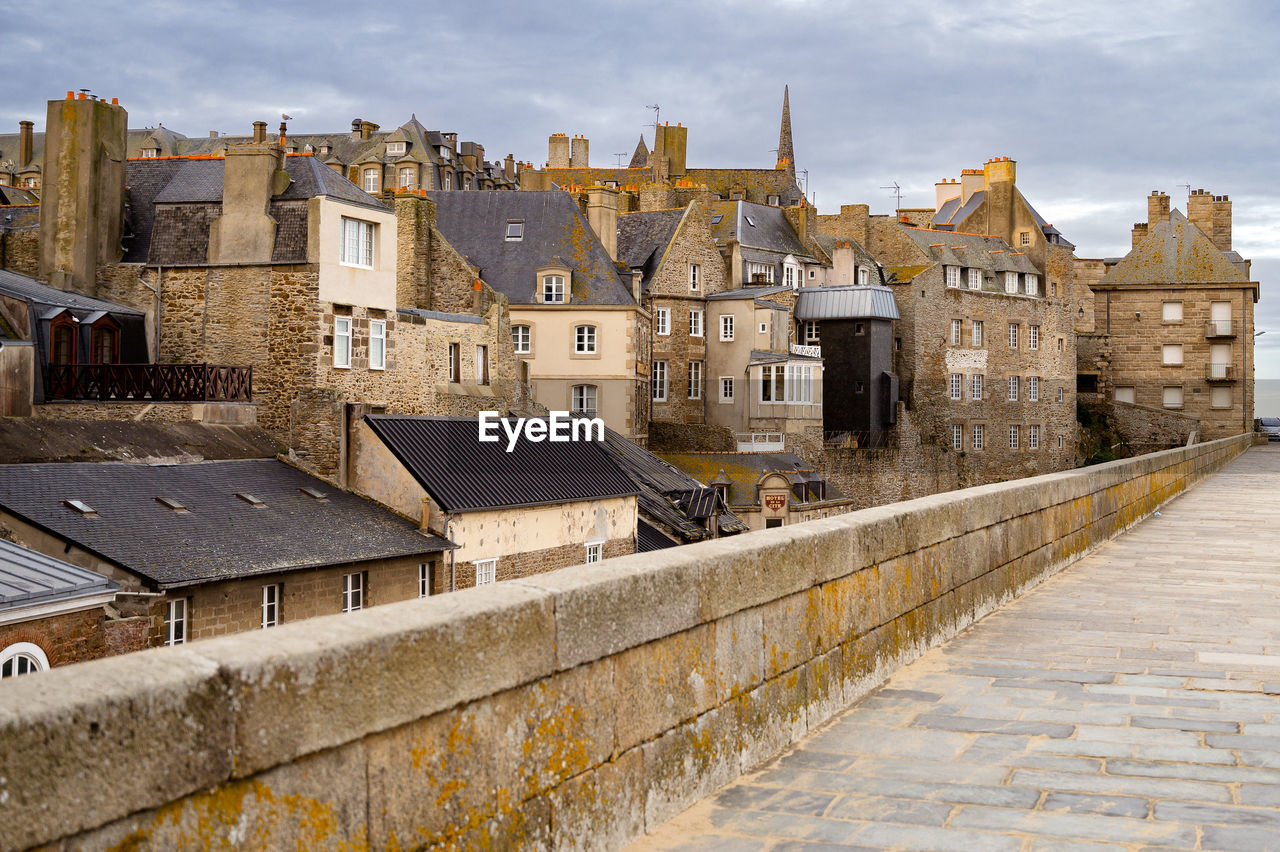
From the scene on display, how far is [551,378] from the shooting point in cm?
5256

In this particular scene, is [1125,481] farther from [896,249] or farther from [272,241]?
[896,249]

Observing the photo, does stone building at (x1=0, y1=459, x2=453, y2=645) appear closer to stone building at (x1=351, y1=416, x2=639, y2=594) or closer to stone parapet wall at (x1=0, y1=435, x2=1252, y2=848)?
stone building at (x1=351, y1=416, x2=639, y2=594)

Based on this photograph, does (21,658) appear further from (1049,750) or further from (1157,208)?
(1157,208)

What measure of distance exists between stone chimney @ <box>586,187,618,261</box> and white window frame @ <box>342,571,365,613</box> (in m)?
32.0

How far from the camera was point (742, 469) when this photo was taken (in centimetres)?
5028

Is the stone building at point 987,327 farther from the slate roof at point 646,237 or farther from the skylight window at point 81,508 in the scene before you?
the skylight window at point 81,508

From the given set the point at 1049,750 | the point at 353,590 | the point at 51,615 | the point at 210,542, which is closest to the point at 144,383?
the point at 353,590

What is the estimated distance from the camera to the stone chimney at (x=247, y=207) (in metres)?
36.2

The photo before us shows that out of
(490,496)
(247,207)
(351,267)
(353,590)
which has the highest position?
(247,207)

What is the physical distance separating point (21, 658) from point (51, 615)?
865mm

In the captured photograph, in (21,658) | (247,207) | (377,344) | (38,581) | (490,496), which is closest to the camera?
(21,658)

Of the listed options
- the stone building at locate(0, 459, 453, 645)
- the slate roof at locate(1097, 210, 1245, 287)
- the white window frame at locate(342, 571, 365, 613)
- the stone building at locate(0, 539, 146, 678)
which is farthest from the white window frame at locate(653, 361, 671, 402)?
the stone building at locate(0, 539, 146, 678)

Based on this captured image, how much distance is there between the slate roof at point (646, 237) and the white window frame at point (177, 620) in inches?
1428

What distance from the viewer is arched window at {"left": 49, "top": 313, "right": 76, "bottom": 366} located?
1280 inches
